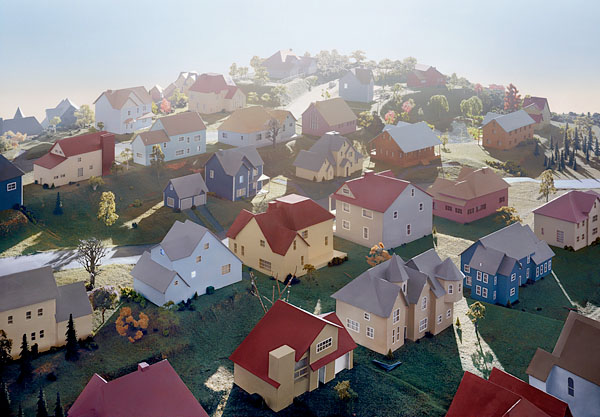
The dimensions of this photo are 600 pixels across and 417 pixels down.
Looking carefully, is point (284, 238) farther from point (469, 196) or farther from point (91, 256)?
point (469, 196)

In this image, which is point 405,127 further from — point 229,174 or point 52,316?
point 52,316

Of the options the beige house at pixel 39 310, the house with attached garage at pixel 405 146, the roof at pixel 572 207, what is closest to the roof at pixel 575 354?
the roof at pixel 572 207

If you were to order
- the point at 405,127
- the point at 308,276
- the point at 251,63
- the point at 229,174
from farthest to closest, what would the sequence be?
1. the point at 251,63
2. the point at 405,127
3. the point at 229,174
4. the point at 308,276

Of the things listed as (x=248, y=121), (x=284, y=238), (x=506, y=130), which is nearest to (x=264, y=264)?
(x=284, y=238)

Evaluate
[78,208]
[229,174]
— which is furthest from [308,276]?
[78,208]

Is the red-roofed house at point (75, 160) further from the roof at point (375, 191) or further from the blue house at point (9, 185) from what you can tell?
the roof at point (375, 191)

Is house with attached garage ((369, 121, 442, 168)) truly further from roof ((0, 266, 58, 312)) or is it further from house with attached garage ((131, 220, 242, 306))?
roof ((0, 266, 58, 312))
